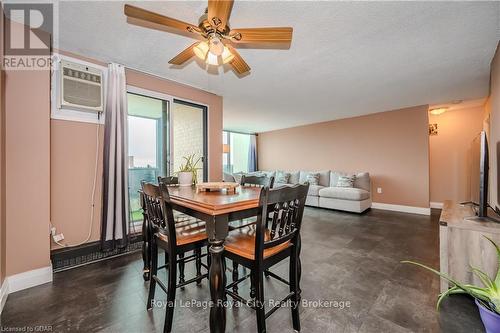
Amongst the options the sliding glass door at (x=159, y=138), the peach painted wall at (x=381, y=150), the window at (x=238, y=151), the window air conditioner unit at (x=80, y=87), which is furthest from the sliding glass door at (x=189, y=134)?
the window at (x=238, y=151)

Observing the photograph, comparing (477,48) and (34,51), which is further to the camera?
(477,48)

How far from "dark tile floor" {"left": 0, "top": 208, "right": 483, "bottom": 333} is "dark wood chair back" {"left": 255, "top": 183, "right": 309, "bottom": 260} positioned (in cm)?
67

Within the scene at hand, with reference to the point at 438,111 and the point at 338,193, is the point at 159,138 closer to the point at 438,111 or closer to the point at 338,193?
the point at 338,193

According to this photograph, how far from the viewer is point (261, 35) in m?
1.58

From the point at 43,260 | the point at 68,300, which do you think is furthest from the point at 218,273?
the point at 43,260

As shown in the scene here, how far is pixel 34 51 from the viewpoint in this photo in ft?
6.64

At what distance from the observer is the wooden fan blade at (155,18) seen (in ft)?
4.33

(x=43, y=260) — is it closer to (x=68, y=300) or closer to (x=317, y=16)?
(x=68, y=300)

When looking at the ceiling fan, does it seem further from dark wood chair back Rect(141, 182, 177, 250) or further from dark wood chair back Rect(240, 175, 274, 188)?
dark wood chair back Rect(240, 175, 274, 188)

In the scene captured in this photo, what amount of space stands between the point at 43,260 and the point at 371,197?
602 centimetres

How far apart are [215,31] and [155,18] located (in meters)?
0.40

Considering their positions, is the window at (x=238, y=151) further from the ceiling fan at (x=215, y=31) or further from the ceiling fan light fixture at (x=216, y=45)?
the ceiling fan light fixture at (x=216, y=45)

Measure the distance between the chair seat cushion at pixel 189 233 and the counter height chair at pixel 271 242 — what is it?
247mm

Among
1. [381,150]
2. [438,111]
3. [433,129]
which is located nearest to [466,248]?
[381,150]
